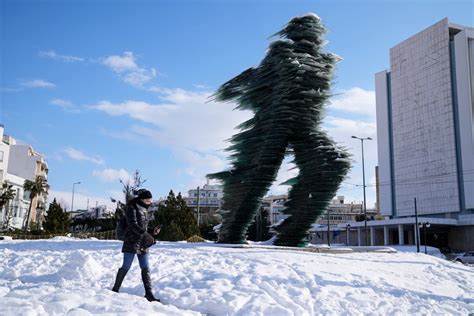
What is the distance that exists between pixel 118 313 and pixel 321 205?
13673mm

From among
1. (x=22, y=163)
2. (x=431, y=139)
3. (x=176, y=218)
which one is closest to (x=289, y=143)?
(x=176, y=218)

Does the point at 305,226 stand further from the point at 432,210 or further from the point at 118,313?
the point at 432,210

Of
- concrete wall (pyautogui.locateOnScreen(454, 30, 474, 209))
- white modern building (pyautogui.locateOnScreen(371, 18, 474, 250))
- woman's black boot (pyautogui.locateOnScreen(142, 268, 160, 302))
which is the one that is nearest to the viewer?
woman's black boot (pyautogui.locateOnScreen(142, 268, 160, 302))

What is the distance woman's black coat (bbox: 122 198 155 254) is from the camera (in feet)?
27.0

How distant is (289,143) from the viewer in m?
19.6

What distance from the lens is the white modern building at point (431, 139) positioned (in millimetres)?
68062

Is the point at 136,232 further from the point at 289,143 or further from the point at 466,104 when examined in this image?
the point at 466,104

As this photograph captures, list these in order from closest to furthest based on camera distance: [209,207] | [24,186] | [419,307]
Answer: [419,307], [24,186], [209,207]

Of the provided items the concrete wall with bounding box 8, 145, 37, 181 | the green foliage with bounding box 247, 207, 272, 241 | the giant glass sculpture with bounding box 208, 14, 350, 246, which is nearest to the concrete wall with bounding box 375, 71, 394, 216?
the green foliage with bounding box 247, 207, 272, 241

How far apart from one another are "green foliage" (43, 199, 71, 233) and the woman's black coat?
38243 mm

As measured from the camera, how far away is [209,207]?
420ft

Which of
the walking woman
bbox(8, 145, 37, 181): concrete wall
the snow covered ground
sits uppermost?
bbox(8, 145, 37, 181): concrete wall

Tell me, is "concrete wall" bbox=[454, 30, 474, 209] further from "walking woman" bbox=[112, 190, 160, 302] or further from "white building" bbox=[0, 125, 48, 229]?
"walking woman" bbox=[112, 190, 160, 302]

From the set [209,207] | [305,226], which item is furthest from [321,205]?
[209,207]
